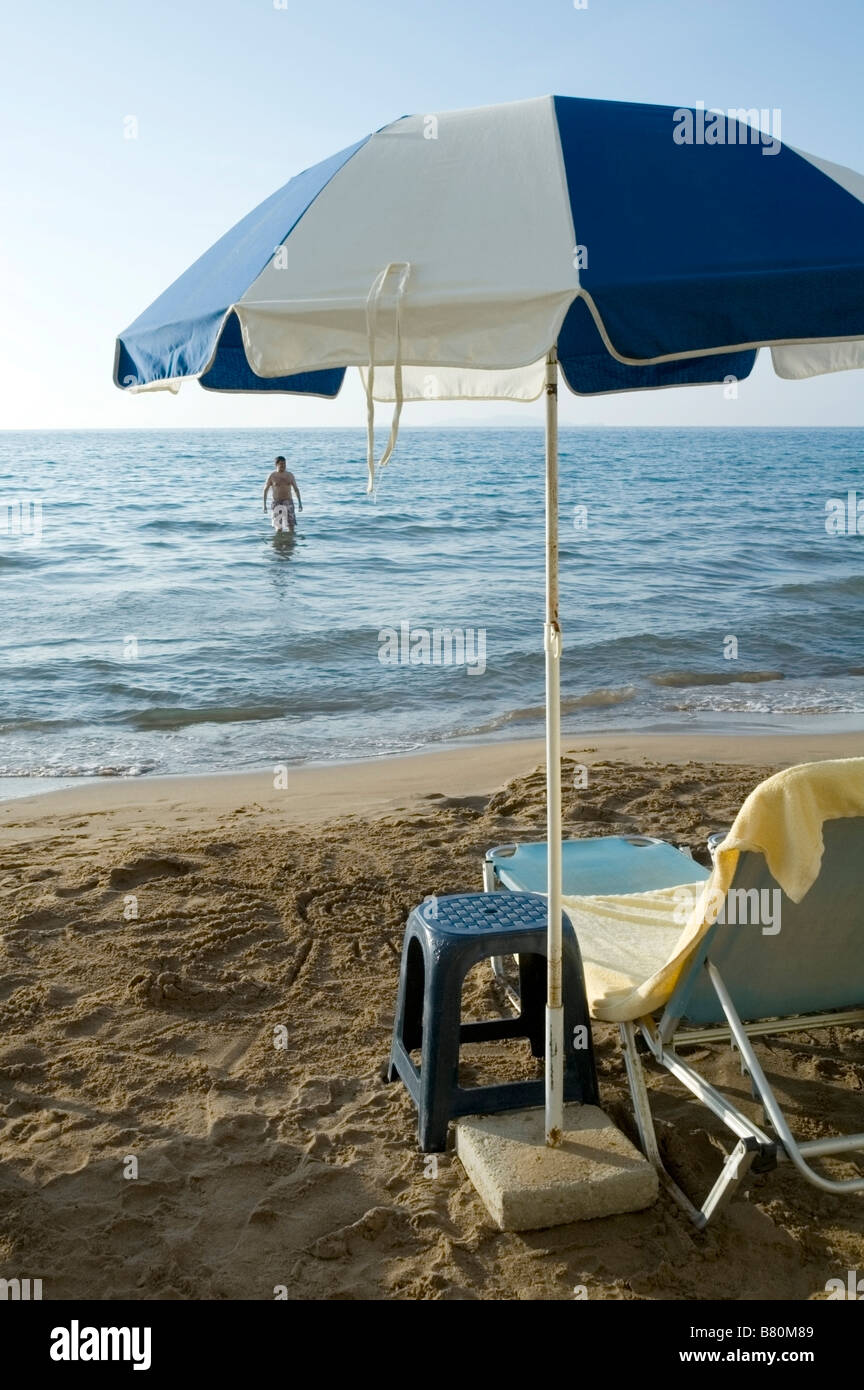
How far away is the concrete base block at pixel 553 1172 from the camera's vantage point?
9.07 feet

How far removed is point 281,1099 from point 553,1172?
36.7 inches

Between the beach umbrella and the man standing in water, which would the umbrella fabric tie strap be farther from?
the man standing in water

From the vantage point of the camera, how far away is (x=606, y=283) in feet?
6.95

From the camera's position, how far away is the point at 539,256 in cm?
221

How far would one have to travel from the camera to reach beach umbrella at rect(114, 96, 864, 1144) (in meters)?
2.15

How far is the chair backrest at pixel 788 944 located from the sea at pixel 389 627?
546cm

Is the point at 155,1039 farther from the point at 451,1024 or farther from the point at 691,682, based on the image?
the point at 691,682

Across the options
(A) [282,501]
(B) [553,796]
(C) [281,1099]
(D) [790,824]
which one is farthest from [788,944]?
(A) [282,501]

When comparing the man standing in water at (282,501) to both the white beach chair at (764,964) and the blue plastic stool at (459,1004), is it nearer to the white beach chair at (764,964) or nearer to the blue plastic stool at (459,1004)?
the blue plastic stool at (459,1004)

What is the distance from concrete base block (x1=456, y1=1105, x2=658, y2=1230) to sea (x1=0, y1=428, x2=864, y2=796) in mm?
5270

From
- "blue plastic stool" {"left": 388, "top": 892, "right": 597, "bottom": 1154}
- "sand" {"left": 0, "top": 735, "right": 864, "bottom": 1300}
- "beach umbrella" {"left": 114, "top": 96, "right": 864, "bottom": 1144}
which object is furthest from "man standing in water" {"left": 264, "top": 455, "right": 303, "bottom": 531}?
"beach umbrella" {"left": 114, "top": 96, "right": 864, "bottom": 1144}

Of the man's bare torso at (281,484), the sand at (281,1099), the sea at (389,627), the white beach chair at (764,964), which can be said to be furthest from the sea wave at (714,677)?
the man's bare torso at (281,484)

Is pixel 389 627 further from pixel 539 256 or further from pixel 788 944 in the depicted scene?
pixel 539 256
